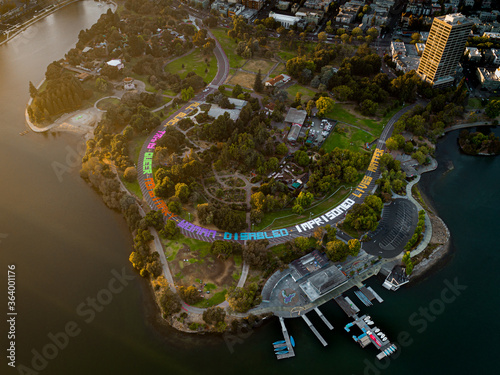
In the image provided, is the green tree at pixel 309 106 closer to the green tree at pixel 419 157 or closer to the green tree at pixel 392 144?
the green tree at pixel 392 144

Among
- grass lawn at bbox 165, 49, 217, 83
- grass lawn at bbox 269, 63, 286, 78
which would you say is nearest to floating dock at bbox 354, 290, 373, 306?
grass lawn at bbox 269, 63, 286, 78

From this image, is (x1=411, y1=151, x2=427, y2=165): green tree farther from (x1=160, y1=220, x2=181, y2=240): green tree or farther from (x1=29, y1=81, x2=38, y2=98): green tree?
(x1=29, y1=81, x2=38, y2=98): green tree

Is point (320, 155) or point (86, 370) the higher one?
point (86, 370)

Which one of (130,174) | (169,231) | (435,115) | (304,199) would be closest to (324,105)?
(435,115)

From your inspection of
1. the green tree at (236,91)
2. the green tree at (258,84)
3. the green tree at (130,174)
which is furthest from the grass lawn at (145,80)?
the green tree at (130,174)

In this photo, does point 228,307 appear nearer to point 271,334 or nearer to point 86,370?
point 271,334

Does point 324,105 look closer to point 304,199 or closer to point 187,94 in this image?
point 304,199

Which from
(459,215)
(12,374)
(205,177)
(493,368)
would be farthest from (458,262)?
(12,374)
